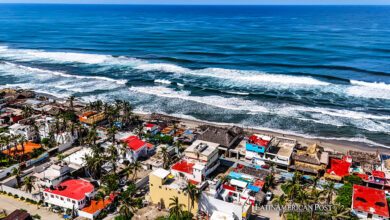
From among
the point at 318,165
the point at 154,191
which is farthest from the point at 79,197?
the point at 318,165

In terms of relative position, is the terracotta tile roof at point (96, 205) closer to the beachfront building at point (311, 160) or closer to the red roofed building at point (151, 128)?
the red roofed building at point (151, 128)

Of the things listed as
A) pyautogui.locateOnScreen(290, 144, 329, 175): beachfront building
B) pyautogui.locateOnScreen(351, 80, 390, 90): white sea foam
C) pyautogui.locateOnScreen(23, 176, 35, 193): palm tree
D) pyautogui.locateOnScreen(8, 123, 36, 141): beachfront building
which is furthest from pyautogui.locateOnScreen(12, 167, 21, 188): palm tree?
pyautogui.locateOnScreen(351, 80, 390, 90): white sea foam

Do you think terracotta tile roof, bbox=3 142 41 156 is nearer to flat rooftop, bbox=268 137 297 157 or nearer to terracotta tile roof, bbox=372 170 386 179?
flat rooftop, bbox=268 137 297 157

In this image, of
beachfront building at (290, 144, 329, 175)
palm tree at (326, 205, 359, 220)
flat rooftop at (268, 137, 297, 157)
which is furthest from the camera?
flat rooftop at (268, 137, 297, 157)

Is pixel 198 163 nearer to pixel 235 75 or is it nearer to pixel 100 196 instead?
pixel 100 196

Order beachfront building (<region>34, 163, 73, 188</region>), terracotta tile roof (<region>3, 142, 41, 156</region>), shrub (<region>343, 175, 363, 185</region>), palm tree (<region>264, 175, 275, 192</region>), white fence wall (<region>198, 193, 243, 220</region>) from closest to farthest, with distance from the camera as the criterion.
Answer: white fence wall (<region>198, 193, 243, 220</region>) → beachfront building (<region>34, 163, 73, 188</region>) → palm tree (<region>264, 175, 275, 192</region>) → shrub (<region>343, 175, 363, 185</region>) → terracotta tile roof (<region>3, 142, 41, 156</region>)

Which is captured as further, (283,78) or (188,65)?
(188,65)

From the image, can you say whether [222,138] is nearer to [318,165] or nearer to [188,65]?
[318,165]

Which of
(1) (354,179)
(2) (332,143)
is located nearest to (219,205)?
(1) (354,179)
